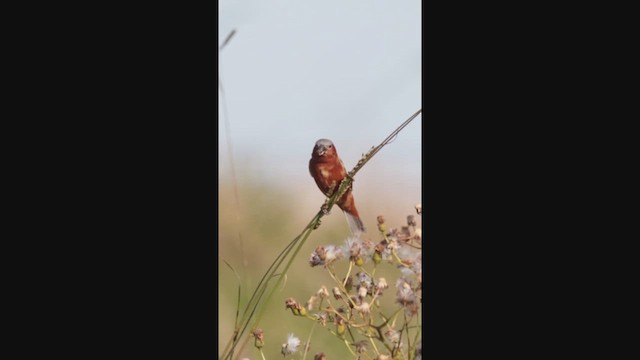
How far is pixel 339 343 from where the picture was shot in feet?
7.31

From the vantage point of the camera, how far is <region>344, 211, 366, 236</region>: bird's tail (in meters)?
2.27

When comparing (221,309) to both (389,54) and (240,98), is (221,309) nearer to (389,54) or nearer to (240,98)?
(240,98)

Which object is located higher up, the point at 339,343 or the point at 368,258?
the point at 368,258

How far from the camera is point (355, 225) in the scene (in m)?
2.27

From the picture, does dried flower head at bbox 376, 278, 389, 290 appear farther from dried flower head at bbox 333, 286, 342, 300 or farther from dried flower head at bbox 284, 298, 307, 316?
dried flower head at bbox 284, 298, 307, 316

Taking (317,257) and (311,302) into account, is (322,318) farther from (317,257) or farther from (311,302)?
(317,257)

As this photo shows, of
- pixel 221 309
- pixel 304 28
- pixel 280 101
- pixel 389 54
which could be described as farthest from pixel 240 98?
pixel 221 309

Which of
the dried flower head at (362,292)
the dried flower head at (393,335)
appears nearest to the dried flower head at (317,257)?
the dried flower head at (362,292)

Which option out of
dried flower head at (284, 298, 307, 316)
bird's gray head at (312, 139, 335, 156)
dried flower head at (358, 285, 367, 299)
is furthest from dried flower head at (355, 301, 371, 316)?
bird's gray head at (312, 139, 335, 156)

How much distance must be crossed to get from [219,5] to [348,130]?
19.3 inches

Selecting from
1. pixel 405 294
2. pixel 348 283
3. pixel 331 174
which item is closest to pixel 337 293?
pixel 348 283

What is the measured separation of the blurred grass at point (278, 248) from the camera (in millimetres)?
2246

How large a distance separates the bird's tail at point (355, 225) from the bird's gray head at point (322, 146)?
0.19m

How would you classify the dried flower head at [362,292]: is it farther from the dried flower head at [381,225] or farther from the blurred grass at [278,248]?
the dried flower head at [381,225]
